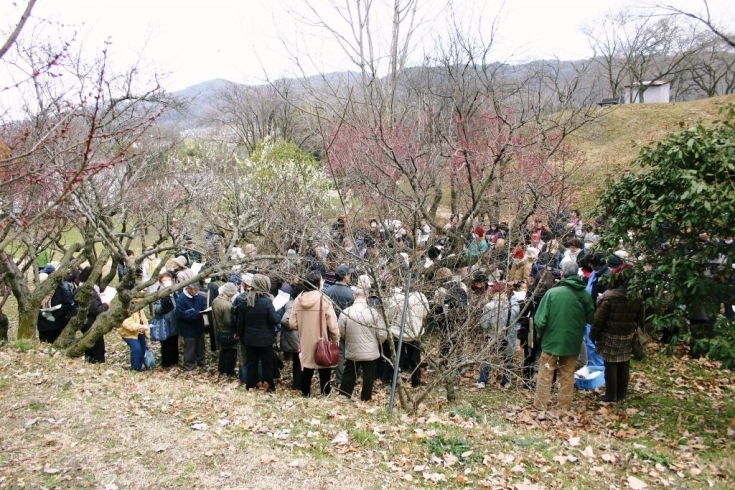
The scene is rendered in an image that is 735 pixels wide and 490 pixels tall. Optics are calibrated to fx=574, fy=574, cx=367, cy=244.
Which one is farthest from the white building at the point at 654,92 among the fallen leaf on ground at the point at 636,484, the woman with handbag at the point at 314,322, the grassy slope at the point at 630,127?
the fallen leaf on ground at the point at 636,484

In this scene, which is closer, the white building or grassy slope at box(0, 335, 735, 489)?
grassy slope at box(0, 335, 735, 489)

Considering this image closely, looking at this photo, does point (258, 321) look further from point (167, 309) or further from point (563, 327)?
point (563, 327)

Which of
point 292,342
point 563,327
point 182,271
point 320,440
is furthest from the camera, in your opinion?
point 182,271

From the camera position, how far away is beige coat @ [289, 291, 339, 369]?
24.3 ft

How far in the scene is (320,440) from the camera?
5.50 metres

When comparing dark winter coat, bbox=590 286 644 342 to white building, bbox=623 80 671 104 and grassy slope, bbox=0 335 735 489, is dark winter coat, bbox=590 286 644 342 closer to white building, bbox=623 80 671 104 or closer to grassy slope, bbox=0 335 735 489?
Result: grassy slope, bbox=0 335 735 489

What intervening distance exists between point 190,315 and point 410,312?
365cm

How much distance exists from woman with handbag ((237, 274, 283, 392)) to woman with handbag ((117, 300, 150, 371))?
198 centimetres

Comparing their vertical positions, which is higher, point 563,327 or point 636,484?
point 563,327

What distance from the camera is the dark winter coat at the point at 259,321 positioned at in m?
7.89

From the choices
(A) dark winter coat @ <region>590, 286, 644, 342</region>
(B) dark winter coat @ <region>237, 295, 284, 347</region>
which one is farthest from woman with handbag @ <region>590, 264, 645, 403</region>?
(B) dark winter coat @ <region>237, 295, 284, 347</region>

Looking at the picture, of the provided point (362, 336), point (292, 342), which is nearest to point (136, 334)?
point (292, 342)

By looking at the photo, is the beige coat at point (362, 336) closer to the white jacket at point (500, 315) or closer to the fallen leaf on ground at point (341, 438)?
the white jacket at point (500, 315)

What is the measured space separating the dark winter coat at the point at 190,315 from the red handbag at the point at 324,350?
261 cm
